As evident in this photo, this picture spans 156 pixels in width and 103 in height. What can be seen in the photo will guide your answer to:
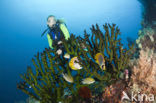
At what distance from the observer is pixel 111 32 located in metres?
3.47

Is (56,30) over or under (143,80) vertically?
over

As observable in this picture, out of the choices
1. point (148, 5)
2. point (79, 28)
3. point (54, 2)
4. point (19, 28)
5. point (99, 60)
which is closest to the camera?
point (99, 60)

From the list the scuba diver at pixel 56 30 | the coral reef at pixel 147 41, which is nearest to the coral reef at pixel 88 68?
the scuba diver at pixel 56 30

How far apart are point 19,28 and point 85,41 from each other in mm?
104454

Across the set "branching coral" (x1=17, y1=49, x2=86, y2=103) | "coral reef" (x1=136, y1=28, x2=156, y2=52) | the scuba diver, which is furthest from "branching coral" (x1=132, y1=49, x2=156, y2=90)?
"coral reef" (x1=136, y1=28, x2=156, y2=52)

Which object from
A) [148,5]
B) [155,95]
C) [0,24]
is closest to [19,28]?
[0,24]

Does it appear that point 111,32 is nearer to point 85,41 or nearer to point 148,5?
point 85,41

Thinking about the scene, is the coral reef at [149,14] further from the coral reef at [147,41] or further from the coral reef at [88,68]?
the coral reef at [88,68]

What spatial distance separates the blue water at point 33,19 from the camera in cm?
6725

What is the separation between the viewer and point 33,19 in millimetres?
98625

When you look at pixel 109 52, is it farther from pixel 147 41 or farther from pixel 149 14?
pixel 149 14

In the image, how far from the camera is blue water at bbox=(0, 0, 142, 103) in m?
67.2
